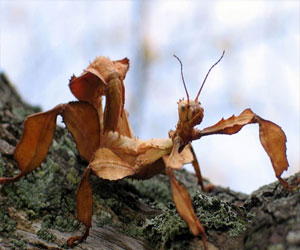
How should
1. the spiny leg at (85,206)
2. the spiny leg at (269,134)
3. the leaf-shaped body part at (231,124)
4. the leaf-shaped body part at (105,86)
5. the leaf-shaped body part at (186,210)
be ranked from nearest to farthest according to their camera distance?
the leaf-shaped body part at (186,210) → the spiny leg at (269,134) → the spiny leg at (85,206) → the leaf-shaped body part at (231,124) → the leaf-shaped body part at (105,86)

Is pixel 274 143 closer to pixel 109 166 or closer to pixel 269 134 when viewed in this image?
pixel 269 134

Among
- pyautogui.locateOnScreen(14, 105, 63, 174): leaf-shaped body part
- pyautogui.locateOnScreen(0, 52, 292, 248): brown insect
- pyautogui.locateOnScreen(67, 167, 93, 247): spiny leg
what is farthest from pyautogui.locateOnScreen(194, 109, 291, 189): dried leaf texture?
pyautogui.locateOnScreen(14, 105, 63, 174): leaf-shaped body part

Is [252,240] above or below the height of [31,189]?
below

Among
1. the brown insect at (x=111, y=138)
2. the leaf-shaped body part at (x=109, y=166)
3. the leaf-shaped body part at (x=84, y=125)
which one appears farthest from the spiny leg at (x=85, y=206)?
the leaf-shaped body part at (x=84, y=125)

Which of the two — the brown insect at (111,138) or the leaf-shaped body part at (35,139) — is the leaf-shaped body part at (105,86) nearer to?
the brown insect at (111,138)

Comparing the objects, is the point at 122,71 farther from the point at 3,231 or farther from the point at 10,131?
the point at 3,231

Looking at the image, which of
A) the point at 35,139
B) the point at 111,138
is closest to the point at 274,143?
the point at 111,138

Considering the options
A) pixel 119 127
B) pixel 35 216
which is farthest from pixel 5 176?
pixel 119 127
